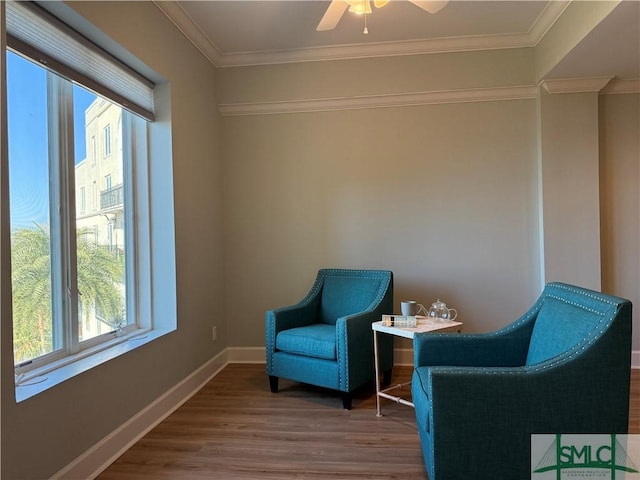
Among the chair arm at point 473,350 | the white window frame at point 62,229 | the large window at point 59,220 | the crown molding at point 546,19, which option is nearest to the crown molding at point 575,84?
the crown molding at point 546,19

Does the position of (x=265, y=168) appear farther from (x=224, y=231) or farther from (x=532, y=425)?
(x=532, y=425)

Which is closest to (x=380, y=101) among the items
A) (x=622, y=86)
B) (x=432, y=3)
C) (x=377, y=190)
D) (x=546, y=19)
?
(x=377, y=190)

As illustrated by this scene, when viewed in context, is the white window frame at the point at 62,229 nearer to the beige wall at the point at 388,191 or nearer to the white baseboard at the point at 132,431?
the white baseboard at the point at 132,431

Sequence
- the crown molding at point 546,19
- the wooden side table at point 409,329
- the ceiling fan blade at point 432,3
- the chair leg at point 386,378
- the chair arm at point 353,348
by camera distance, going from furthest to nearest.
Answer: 1. the chair leg at point 386,378
2. the crown molding at point 546,19
3. the chair arm at point 353,348
4. the wooden side table at point 409,329
5. the ceiling fan blade at point 432,3

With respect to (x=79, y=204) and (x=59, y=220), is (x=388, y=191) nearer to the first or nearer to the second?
(x=79, y=204)

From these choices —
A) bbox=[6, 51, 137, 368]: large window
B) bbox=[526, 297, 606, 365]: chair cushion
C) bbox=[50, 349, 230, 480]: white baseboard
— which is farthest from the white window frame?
bbox=[526, 297, 606, 365]: chair cushion

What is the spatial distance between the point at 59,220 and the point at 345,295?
2.06 m

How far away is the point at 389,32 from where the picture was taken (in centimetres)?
337

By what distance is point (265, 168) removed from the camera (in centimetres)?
385

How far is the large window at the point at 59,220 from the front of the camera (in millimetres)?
1916

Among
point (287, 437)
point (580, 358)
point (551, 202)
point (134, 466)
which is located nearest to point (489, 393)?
point (580, 358)

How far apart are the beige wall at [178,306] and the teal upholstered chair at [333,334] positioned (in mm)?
668

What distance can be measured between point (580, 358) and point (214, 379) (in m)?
2.70

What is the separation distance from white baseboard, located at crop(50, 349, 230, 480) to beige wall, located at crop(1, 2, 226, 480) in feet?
0.12
